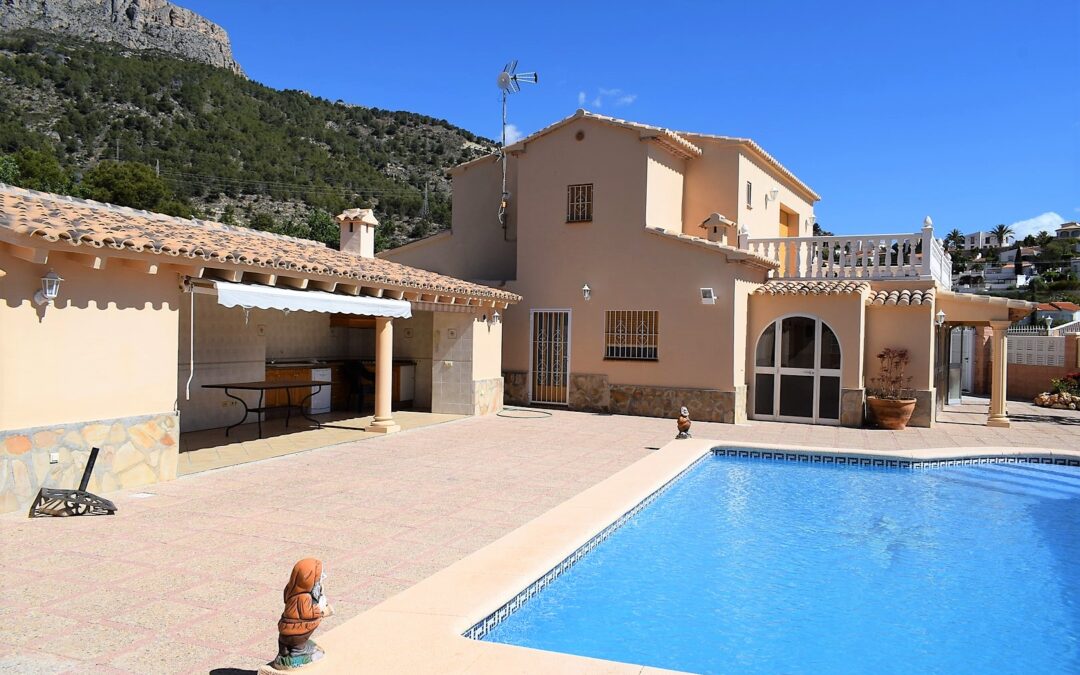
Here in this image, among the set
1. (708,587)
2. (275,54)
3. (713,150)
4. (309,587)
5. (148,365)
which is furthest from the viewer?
(275,54)

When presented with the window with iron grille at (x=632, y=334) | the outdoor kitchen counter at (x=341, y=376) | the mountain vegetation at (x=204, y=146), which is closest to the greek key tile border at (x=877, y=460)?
the window with iron grille at (x=632, y=334)

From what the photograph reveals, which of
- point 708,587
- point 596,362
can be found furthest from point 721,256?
point 708,587

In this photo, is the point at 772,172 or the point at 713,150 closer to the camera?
the point at 713,150

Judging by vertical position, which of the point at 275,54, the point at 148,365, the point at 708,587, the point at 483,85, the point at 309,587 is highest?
the point at 275,54

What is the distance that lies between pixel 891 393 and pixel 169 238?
61.8 ft

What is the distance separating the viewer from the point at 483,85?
28.1 m

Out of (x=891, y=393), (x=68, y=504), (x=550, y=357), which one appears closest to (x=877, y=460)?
(x=891, y=393)

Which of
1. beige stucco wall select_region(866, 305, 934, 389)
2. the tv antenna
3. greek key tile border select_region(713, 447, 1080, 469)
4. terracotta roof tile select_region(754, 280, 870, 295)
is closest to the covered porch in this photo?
beige stucco wall select_region(866, 305, 934, 389)

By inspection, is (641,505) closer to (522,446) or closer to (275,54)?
(522,446)

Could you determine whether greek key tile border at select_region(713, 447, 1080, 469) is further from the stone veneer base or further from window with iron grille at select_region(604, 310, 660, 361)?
the stone veneer base

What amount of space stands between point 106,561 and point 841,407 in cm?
1889

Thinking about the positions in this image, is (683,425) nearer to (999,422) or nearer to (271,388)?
(271,388)

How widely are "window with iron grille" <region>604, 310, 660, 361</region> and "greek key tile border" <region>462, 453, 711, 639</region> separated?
10.9 meters

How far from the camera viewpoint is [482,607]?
665 cm
